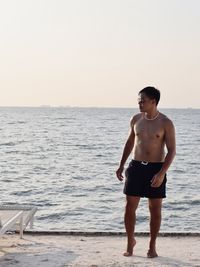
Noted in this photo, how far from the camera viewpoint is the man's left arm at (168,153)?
20.4 ft

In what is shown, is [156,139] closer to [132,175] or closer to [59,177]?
[132,175]

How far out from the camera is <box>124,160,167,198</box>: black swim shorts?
251 inches

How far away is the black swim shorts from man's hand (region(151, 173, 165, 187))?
0.35 feet

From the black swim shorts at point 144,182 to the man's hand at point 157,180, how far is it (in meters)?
0.11

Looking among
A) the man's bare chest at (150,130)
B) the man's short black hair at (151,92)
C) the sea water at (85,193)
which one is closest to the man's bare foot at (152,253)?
the man's bare chest at (150,130)

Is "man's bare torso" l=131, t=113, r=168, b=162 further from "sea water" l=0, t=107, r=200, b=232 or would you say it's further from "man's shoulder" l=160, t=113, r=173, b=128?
"sea water" l=0, t=107, r=200, b=232

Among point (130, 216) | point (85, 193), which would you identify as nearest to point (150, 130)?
point (130, 216)

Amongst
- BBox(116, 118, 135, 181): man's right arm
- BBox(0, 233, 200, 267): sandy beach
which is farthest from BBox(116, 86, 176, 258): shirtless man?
BBox(0, 233, 200, 267): sandy beach

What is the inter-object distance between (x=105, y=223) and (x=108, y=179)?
924 cm

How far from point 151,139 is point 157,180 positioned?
0.47 metres

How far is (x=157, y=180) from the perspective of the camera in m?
6.21

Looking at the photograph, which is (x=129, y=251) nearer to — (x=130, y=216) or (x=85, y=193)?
(x=130, y=216)

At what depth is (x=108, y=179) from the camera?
22672 millimetres

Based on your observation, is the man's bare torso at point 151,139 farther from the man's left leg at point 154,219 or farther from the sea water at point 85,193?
the sea water at point 85,193
